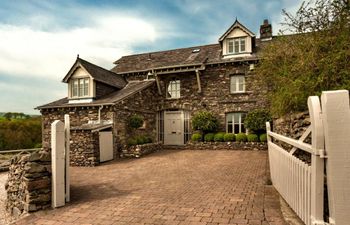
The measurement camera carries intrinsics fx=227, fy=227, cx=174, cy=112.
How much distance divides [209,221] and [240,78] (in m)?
12.6

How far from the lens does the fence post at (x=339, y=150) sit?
79.3 inches

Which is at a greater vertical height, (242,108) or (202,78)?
(202,78)

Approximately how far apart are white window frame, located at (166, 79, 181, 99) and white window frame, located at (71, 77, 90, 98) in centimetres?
545

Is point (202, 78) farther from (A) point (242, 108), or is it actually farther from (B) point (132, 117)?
(B) point (132, 117)

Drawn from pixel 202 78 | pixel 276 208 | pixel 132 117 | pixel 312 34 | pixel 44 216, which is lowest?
pixel 44 216

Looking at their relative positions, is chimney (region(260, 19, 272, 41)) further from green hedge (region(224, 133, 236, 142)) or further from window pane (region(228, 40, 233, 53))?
green hedge (region(224, 133, 236, 142))

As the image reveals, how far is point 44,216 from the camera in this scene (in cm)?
447

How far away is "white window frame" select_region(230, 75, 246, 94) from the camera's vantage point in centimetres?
1488

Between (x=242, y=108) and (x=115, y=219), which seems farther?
(x=242, y=108)

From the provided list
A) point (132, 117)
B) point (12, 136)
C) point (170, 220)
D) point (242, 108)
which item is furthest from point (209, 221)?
point (12, 136)

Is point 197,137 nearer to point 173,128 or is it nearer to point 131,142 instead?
point 173,128

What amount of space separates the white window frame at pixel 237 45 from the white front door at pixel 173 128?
5451 millimetres

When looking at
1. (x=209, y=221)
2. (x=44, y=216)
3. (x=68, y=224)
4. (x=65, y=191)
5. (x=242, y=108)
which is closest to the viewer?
(x=209, y=221)

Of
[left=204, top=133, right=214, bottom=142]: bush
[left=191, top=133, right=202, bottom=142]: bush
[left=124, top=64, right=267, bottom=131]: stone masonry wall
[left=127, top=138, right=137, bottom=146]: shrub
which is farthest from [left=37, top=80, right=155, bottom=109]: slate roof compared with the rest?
[left=204, top=133, right=214, bottom=142]: bush
